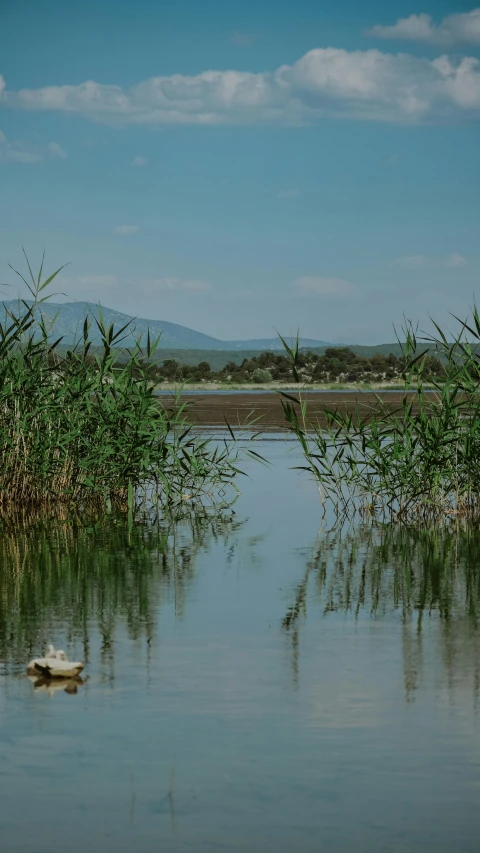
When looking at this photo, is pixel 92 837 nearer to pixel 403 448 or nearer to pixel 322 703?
pixel 322 703

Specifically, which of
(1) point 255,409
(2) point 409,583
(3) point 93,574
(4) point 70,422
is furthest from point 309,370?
(2) point 409,583

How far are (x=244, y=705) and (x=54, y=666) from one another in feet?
2.89

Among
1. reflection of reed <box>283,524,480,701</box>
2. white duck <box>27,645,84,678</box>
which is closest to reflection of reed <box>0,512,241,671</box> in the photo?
white duck <box>27,645,84,678</box>

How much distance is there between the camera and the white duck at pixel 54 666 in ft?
17.3

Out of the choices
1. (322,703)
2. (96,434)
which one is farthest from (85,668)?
(96,434)

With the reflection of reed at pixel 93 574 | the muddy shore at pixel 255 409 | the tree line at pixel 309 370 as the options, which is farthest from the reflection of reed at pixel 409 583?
the tree line at pixel 309 370

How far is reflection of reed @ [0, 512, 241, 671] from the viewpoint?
6.45 meters

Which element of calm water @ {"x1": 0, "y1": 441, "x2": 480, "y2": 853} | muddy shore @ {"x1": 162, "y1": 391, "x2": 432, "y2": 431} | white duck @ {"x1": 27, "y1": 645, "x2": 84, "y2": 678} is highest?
muddy shore @ {"x1": 162, "y1": 391, "x2": 432, "y2": 431}

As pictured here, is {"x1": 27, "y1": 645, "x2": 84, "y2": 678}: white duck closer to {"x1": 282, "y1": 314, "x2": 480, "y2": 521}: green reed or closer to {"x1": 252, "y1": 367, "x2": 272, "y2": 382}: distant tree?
{"x1": 282, "y1": 314, "x2": 480, "y2": 521}: green reed

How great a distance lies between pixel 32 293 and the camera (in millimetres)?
10938

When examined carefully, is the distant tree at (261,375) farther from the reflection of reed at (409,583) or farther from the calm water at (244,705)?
the calm water at (244,705)

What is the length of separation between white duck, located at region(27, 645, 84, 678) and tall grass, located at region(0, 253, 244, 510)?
523 centimetres

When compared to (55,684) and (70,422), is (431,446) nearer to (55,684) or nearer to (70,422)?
(70,422)

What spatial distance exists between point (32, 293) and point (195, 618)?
502 cm
